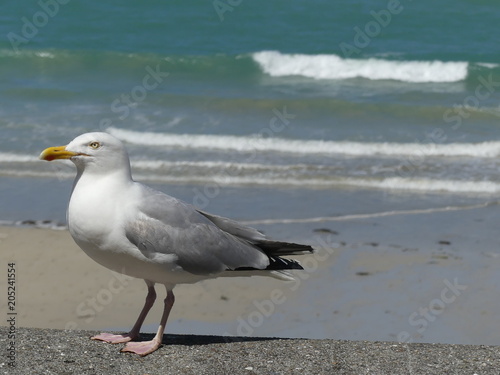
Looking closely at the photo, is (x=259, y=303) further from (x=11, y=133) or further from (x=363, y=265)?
(x=11, y=133)

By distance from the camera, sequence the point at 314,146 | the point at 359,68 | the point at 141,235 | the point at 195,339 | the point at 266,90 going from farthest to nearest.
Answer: the point at 359,68 < the point at 266,90 < the point at 314,146 < the point at 195,339 < the point at 141,235

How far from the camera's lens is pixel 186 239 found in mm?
5531

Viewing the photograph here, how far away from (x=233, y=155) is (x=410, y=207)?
3.28 meters

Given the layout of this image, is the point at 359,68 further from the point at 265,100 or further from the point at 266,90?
the point at 265,100

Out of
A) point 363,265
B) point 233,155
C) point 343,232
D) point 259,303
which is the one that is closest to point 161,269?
point 259,303

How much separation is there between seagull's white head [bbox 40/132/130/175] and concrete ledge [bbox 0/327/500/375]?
43.1 inches

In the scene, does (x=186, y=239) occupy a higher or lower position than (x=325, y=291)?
higher

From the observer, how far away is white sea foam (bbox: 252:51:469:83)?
1928cm

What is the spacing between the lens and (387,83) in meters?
18.8

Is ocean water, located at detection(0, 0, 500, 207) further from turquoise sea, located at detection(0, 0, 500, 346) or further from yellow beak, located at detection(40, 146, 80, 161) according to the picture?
yellow beak, located at detection(40, 146, 80, 161)

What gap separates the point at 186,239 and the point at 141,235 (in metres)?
0.36

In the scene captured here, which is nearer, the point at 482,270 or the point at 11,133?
the point at 482,270

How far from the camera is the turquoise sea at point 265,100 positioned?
11586 mm

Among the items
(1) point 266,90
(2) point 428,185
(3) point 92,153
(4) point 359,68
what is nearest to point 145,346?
(3) point 92,153
